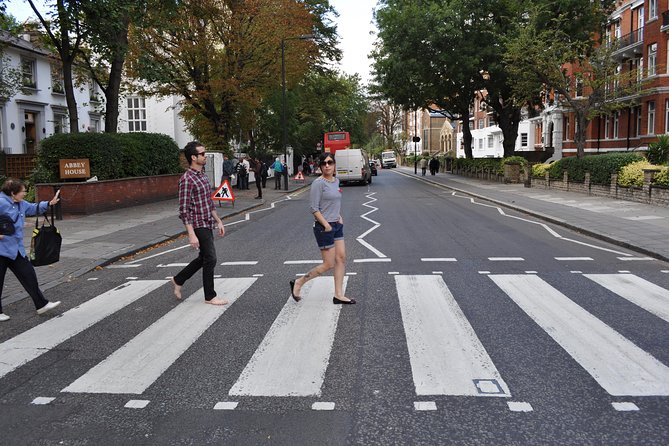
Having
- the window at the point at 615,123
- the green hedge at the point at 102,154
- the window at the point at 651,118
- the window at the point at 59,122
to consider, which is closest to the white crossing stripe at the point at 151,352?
the green hedge at the point at 102,154

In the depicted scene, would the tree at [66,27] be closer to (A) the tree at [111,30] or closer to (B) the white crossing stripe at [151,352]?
(A) the tree at [111,30]

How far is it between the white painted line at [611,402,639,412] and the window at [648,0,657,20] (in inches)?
1504

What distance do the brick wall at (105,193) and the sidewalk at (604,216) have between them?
12.5m

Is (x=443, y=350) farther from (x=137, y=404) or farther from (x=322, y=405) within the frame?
(x=137, y=404)

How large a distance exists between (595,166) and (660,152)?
87.3 inches

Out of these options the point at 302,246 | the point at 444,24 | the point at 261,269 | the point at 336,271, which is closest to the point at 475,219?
the point at 302,246

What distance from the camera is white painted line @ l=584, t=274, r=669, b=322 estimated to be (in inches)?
245

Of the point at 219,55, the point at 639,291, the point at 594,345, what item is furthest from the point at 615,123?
the point at 594,345

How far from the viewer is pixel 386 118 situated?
4075 inches

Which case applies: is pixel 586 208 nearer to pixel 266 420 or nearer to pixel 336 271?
pixel 336 271

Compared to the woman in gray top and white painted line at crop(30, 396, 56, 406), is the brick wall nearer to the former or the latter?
the woman in gray top

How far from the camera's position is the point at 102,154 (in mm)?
17578

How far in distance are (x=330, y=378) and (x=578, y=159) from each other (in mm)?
22516

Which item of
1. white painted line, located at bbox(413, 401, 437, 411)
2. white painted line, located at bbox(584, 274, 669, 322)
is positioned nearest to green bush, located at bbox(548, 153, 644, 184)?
white painted line, located at bbox(584, 274, 669, 322)
